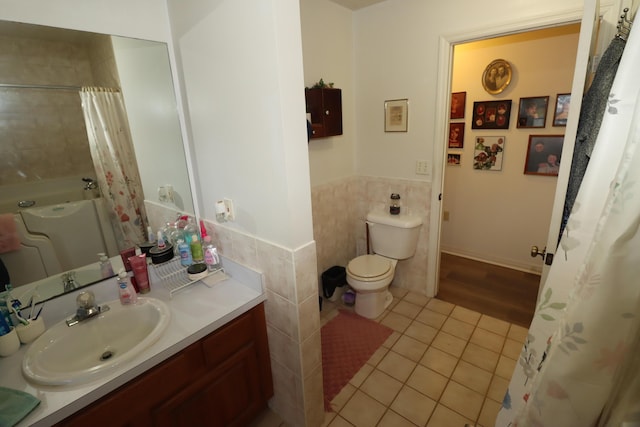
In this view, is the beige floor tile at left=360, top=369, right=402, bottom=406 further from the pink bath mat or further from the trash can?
the trash can

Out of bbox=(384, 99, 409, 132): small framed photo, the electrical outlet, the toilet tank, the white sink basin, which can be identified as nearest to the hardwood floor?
the toilet tank

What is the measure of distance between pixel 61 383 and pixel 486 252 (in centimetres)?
343

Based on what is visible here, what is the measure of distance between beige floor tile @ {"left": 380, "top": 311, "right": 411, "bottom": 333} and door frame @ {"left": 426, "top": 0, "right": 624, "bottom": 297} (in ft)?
1.32

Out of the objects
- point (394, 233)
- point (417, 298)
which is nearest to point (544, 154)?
point (394, 233)

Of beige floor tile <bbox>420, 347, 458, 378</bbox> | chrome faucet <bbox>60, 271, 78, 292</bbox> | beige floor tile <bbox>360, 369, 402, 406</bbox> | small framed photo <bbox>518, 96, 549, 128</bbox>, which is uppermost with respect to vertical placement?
small framed photo <bbox>518, 96, 549, 128</bbox>

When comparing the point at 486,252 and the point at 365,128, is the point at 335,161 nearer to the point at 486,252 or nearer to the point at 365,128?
the point at 365,128

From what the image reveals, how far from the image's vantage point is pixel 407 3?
2.14 m

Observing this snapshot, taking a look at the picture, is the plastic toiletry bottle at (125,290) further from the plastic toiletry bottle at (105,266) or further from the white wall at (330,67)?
the white wall at (330,67)

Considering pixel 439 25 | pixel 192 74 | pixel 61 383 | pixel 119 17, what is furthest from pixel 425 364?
pixel 119 17

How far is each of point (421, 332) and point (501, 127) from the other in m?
2.04

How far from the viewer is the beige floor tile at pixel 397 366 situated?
1854 millimetres

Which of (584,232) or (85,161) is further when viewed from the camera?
(85,161)

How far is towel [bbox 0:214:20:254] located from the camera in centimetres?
111

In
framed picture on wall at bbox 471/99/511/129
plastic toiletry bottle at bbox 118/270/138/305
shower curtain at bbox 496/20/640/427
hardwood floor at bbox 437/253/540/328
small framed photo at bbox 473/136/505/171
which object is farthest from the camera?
small framed photo at bbox 473/136/505/171
